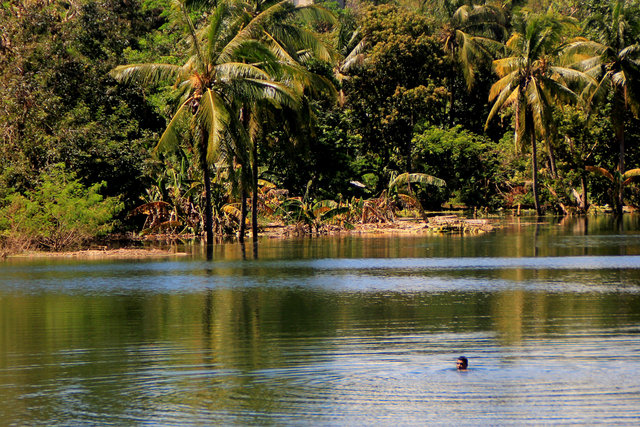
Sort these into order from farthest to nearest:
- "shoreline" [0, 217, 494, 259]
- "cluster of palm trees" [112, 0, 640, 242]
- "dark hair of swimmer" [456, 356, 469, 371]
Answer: "cluster of palm trees" [112, 0, 640, 242] → "shoreline" [0, 217, 494, 259] → "dark hair of swimmer" [456, 356, 469, 371]

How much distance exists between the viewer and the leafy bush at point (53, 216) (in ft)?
86.8

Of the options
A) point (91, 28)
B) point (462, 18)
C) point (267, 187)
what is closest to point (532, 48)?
point (462, 18)

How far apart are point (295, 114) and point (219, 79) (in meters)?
4.81

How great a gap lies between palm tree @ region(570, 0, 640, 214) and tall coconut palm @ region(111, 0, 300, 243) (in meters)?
23.7

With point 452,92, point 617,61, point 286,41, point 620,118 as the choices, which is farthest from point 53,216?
point 620,118

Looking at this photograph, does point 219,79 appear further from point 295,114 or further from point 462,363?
point 462,363

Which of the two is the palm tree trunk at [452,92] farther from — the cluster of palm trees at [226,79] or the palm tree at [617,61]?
the cluster of palm trees at [226,79]

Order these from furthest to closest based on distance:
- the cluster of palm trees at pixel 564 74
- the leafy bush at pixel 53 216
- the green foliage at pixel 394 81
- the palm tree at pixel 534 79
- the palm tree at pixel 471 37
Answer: the palm tree at pixel 471 37 < the green foliage at pixel 394 81 < the cluster of palm trees at pixel 564 74 < the palm tree at pixel 534 79 < the leafy bush at pixel 53 216

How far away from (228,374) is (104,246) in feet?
65.0

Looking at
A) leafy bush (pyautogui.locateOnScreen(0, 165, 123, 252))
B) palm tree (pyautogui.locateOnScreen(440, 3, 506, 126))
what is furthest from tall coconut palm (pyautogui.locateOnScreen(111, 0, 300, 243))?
palm tree (pyautogui.locateOnScreen(440, 3, 506, 126))

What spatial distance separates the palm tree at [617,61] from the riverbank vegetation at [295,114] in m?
0.12

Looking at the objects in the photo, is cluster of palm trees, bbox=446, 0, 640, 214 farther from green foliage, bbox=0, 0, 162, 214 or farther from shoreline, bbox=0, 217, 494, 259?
green foliage, bbox=0, 0, 162, 214

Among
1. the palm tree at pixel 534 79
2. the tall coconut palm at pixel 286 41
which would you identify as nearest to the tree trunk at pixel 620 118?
the palm tree at pixel 534 79

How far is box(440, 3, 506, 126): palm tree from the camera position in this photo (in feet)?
160
